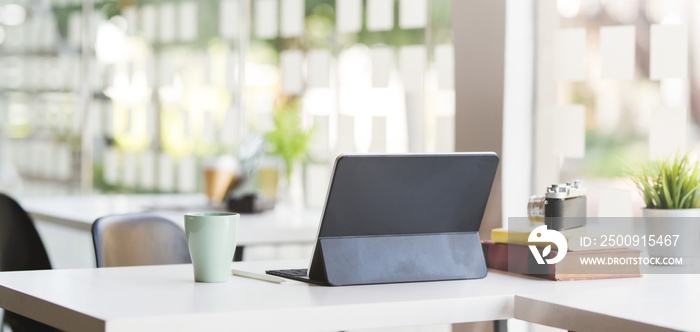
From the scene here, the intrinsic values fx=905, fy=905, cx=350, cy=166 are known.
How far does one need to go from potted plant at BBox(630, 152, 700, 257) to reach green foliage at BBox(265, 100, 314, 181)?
1.84m

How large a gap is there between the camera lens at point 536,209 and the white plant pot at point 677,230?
0.88 ft

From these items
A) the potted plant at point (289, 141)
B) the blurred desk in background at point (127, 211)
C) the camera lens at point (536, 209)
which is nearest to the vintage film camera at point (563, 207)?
the camera lens at point (536, 209)

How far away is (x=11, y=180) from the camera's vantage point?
4.86 meters

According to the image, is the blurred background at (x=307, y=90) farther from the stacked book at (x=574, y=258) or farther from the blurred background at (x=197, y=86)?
the stacked book at (x=574, y=258)

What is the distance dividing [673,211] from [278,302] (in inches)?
39.5

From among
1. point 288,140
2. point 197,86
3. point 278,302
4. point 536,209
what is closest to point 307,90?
point 288,140

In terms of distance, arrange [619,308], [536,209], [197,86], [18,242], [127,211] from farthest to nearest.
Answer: [197,86] < [127,211] < [18,242] < [536,209] < [619,308]

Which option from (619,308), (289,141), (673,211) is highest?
(289,141)

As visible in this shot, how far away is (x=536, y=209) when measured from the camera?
6.13 ft

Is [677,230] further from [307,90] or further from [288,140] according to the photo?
[307,90]

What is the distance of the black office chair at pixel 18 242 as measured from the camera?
2.14 meters

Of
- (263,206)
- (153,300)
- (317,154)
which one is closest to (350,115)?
(317,154)

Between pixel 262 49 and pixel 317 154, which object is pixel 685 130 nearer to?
pixel 317 154

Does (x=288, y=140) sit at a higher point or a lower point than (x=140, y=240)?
higher
